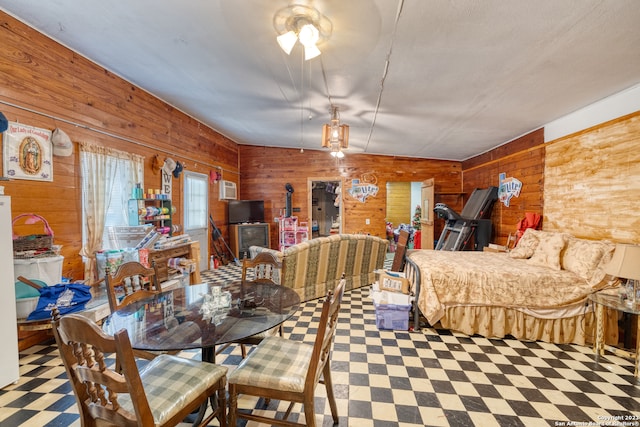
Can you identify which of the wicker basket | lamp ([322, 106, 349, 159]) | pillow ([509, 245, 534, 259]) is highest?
lamp ([322, 106, 349, 159])

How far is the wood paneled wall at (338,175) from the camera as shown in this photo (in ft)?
23.7

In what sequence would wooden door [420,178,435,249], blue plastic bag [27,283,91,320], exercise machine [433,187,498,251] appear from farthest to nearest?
wooden door [420,178,435,249], exercise machine [433,187,498,251], blue plastic bag [27,283,91,320]

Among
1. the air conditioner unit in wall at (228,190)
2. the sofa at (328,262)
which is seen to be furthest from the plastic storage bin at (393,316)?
the air conditioner unit in wall at (228,190)

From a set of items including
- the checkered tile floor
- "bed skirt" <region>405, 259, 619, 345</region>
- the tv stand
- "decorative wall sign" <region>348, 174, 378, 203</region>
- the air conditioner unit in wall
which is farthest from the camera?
"decorative wall sign" <region>348, 174, 378, 203</region>

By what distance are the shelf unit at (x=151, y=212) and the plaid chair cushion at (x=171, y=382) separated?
276 cm

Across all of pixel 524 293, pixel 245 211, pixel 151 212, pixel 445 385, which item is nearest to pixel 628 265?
pixel 524 293

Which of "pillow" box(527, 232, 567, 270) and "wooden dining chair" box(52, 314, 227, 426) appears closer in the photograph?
"wooden dining chair" box(52, 314, 227, 426)

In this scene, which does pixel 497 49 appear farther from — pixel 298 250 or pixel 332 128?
pixel 298 250

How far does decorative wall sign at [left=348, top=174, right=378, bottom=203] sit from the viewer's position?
7.39 metres

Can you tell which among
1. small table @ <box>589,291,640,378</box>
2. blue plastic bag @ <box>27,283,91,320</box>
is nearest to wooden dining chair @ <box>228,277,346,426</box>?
blue plastic bag @ <box>27,283,91,320</box>

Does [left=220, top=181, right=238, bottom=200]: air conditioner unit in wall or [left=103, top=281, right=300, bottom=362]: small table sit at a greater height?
[left=220, top=181, right=238, bottom=200]: air conditioner unit in wall

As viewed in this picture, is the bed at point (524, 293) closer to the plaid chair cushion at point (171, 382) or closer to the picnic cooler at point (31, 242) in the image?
the plaid chair cushion at point (171, 382)

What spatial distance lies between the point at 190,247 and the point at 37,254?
6.48ft

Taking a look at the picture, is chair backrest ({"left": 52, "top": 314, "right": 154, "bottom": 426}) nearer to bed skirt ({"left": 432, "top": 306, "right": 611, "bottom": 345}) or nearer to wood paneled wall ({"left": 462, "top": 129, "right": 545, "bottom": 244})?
bed skirt ({"left": 432, "top": 306, "right": 611, "bottom": 345})
